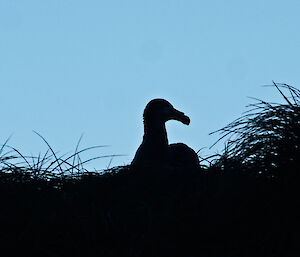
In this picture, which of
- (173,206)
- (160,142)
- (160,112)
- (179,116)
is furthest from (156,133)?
(173,206)

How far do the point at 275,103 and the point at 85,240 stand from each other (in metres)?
1.90

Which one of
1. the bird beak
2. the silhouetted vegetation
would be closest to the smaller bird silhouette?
the bird beak

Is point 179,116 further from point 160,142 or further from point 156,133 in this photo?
point 160,142

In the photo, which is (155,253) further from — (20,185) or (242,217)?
(20,185)

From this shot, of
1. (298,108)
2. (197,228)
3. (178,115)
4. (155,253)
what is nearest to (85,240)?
(155,253)

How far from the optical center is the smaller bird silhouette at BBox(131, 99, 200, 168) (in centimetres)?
542

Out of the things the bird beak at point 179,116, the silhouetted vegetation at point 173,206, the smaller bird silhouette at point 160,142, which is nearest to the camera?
the silhouetted vegetation at point 173,206

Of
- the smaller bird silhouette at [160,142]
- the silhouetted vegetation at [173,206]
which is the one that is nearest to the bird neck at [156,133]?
the smaller bird silhouette at [160,142]

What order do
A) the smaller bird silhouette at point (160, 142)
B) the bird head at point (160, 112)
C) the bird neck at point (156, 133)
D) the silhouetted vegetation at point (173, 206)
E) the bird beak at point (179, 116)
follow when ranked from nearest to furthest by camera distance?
the silhouetted vegetation at point (173, 206), the smaller bird silhouette at point (160, 142), the bird neck at point (156, 133), the bird head at point (160, 112), the bird beak at point (179, 116)

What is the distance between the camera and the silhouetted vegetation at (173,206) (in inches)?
115

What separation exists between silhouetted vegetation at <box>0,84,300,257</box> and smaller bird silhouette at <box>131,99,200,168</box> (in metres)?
1.33

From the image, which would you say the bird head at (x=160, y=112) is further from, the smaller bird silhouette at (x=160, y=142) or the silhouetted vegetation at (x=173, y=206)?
the silhouetted vegetation at (x=173, y=206)

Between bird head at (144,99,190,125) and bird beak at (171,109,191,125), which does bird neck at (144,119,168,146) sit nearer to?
bird head at (144,99,190,125)

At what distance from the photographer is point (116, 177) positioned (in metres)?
3.97
